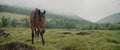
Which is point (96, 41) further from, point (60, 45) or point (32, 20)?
point (32, 20)

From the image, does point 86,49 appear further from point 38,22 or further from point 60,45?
point 38,22

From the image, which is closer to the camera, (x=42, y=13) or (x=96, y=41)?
(x=42, y=13)

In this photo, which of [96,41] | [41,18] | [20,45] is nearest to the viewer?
[20,45]

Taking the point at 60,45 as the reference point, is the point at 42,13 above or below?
above

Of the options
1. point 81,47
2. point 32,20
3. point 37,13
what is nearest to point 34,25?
point 32,20

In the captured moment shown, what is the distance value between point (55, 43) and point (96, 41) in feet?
8.40

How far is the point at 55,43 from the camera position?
44.5 ft

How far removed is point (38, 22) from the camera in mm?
11727

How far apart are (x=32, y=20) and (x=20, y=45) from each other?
7.38 feet

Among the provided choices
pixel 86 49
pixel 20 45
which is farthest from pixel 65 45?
pixel 20 45

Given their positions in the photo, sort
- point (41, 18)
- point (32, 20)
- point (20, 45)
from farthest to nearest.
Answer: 1. point (32, 20)
2. point (41, 18)
3. point (20, 45)

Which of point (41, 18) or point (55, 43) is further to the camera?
point (55, 43)

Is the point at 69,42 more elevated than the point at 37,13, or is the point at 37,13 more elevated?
the point at 37,13

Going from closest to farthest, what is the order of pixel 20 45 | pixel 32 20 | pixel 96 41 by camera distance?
pixel 20 45, pixel 32 20, pixel 96 41
